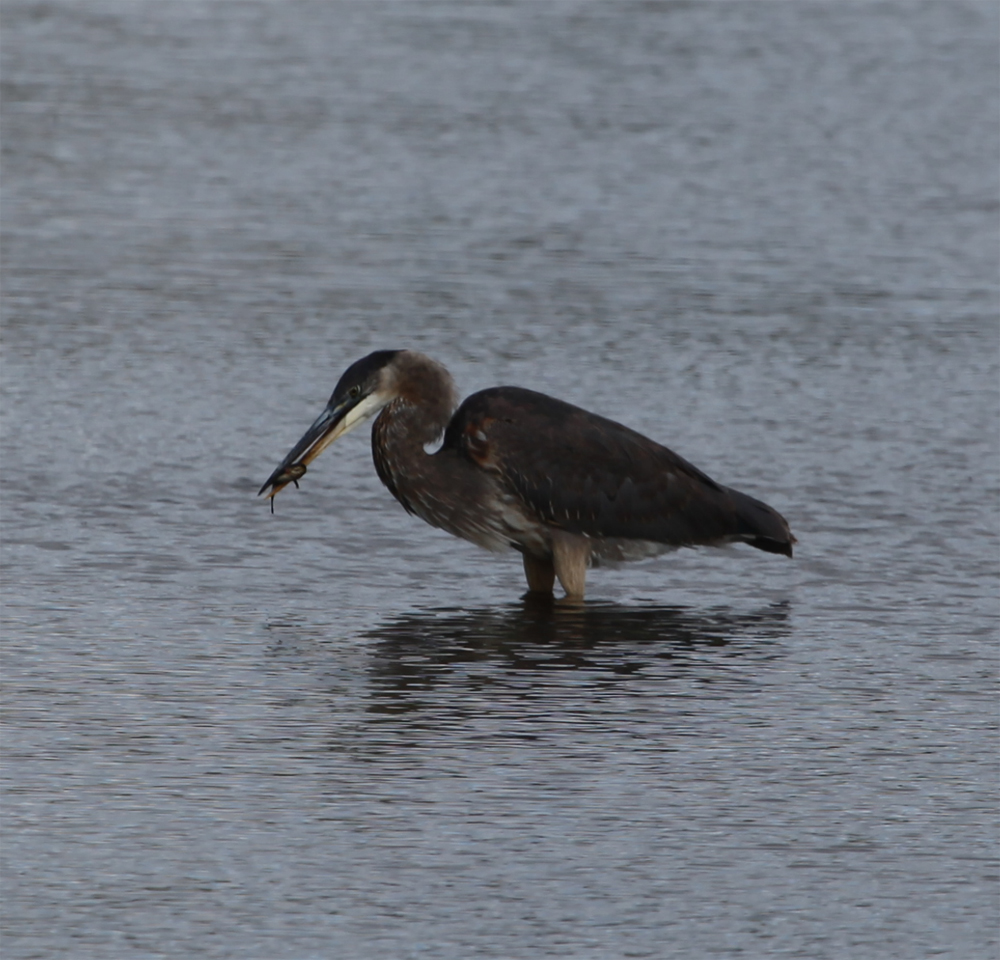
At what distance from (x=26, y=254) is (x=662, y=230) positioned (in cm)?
438

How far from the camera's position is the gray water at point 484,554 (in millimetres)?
6090

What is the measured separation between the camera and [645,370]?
1314 cm

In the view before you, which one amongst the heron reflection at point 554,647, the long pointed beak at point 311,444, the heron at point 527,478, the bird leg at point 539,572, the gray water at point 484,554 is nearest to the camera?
the gray water at point 484,554

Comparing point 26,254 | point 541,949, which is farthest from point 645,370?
point 541,949

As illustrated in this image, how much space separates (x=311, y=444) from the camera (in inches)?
363

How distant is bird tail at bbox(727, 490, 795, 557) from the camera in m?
9.30

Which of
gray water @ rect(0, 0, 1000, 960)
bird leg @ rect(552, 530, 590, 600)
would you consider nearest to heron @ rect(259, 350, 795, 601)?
bird leg @ rect(552, 530, 590, 600)

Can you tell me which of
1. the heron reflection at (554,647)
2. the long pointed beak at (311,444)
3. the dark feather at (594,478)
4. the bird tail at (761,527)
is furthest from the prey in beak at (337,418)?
the bird tail at (761,527)

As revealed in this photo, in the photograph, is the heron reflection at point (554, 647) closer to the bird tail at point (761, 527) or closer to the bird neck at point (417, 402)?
the bird tail at point (761, 527)

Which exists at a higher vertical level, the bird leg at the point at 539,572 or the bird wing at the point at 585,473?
the bird wing at the point at 585,473

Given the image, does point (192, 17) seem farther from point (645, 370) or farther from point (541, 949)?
point (541, 949)

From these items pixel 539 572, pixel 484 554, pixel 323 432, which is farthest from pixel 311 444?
pixel 484 554

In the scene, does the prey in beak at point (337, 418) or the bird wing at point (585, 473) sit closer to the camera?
the bird wing at point (585, 473)

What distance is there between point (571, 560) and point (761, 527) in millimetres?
748
